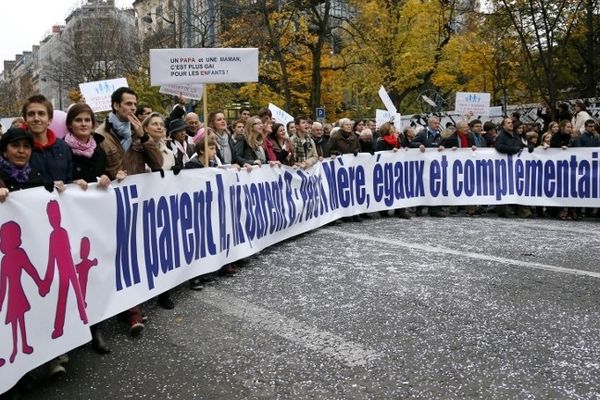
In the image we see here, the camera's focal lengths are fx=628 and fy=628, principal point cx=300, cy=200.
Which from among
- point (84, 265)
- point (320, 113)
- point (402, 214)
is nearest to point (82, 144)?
point (84, 265)

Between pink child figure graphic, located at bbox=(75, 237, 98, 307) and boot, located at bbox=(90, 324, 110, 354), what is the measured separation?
39cm

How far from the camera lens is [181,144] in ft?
24.6

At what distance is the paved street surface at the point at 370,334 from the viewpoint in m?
3.84

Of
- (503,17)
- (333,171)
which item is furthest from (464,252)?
(503,17)

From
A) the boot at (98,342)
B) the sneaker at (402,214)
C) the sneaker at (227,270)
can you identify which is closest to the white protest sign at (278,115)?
the sneaker at (402,214)

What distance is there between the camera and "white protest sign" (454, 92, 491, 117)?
1320cm

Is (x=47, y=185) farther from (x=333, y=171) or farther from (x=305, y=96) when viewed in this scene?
(x=305, y=96)

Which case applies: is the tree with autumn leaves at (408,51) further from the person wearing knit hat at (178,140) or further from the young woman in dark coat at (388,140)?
the person wearing knit hat at (178,140)

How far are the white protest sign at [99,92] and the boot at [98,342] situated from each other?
7.14 m

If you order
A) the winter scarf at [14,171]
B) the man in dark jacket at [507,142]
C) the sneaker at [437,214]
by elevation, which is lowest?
the sneaker at [437,214]

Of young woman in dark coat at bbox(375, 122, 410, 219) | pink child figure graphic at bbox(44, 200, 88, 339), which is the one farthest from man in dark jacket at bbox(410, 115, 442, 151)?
pink child figure graphic at bbox(44, 200, 88, 339)

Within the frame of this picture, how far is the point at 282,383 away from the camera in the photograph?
3.89 meters

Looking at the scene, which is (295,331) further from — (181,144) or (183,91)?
(183,91)

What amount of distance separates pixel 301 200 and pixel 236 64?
2392mm
